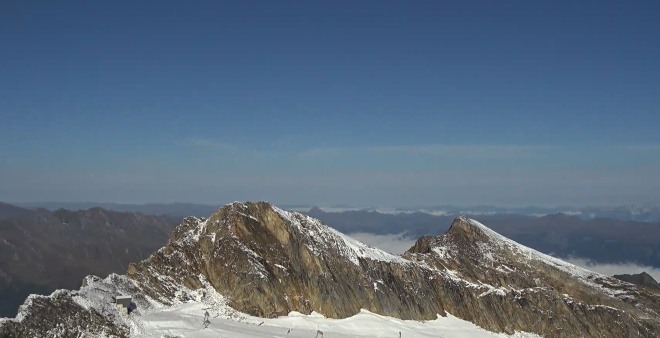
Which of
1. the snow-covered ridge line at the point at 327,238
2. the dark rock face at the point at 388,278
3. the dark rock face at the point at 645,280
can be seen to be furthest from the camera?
the dark rock face at the point at 645,280

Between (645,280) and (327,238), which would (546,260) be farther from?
(327,238)

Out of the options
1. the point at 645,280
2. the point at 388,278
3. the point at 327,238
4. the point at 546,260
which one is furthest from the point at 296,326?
the point at 645,280

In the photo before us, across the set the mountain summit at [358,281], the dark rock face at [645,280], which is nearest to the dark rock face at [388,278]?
the mountain summit at [358,281]

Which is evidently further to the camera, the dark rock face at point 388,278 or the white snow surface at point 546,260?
the white snow surface at point 546,260

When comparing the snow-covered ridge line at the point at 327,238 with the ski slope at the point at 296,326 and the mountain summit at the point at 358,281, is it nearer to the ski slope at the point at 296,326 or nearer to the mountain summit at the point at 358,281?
the mountain summit at the point at 358,281

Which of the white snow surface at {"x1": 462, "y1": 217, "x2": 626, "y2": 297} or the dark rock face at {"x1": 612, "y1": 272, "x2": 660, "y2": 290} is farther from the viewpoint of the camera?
the dark rock face at {"x1": 612, "y1": 272, "x2": 660, "y2": 290}

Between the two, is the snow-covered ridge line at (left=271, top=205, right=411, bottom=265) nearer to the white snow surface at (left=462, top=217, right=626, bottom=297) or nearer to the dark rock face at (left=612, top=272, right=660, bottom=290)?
the white snow surface at (left=462, top=217, right=626, bottom=297)

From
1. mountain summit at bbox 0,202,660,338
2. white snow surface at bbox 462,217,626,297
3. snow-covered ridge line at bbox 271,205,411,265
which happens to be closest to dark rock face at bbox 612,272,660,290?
white snow surface at bbox 462,217,626,297
